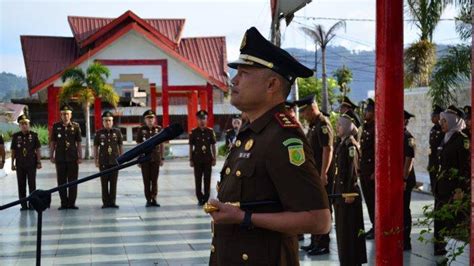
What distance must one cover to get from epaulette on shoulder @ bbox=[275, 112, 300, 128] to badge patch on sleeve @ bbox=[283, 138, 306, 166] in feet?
0.27

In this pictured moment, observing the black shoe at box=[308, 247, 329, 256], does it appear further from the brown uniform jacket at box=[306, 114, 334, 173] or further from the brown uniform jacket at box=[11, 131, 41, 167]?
the brown uniform jacket at box=[11, 131, 41, 167]

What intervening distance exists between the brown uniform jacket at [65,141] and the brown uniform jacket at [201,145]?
2.14 meters

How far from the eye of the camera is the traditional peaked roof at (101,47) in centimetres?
2945

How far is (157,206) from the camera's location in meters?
12.4

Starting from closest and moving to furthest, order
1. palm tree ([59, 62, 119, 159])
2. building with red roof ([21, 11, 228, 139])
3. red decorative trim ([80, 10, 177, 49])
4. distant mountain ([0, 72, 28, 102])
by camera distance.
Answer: distant mountain ([0, 72, 28, 102]) → palm tree ([59, 62, 119, 159]) → building with red roof ([21, 11, 228, 139]) → red decorative trim ([80, 10, 177, 49])

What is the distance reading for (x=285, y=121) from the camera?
2.65 meters

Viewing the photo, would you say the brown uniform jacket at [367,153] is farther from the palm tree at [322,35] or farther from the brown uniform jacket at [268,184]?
the palm tree at [322,35]

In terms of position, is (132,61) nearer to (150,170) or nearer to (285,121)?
(150,170)

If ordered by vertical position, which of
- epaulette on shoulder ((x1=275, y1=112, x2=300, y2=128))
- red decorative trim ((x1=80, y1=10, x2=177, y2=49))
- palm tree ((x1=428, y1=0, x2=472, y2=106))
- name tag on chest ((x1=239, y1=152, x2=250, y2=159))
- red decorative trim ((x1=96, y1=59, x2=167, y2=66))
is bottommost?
name tag on chest ((x1=239, y1=152, x2=250, y2=159))

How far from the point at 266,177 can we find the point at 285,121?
0.25 m

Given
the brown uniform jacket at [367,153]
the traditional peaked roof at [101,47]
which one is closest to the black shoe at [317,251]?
the brown uniform jacket at [367,153]

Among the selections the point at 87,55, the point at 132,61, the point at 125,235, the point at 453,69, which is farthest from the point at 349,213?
the point at 132,61

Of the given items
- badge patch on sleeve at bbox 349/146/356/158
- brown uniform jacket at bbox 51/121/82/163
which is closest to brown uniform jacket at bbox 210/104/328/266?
badge patch on sleeve at bbox 349/146/356/158

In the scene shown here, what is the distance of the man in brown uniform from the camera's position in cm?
248
